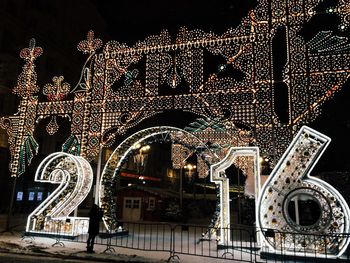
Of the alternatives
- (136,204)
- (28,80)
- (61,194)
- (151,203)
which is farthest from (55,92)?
(151,203)

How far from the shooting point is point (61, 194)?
12227 millimetres

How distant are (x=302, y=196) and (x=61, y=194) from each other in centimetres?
821

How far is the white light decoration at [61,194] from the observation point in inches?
470

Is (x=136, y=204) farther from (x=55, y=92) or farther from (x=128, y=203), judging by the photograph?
(x=55, y=92)

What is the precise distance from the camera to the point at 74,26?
113 ft

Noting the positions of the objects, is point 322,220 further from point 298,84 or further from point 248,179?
point 248,179

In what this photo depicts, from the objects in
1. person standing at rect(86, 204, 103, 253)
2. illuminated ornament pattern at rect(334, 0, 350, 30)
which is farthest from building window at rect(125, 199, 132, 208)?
illuminated ornament pattern at rect(334, 0, 350, 30)

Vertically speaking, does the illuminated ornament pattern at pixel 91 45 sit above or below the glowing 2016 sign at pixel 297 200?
above

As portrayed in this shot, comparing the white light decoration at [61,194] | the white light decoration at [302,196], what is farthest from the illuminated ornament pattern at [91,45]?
the white light decoration at [302,196]

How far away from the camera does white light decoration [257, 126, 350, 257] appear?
8.34m

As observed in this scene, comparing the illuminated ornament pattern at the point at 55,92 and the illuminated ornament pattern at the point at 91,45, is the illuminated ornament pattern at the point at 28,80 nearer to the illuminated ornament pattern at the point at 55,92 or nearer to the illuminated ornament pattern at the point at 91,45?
the illuminated ornament pattern at the point at 55,92

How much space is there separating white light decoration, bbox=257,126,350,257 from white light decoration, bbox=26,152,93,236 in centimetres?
658

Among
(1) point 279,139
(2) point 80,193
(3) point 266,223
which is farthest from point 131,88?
(3) point 266,223

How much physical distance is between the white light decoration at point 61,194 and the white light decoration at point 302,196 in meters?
6.58
